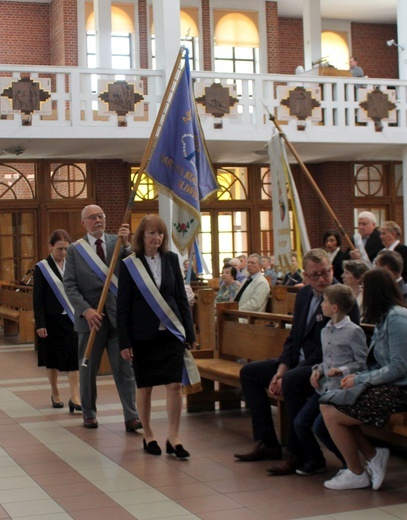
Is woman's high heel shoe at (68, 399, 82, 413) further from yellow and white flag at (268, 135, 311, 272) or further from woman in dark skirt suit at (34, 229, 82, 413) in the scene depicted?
yellow and white flag at (268, 135, 311, 272)

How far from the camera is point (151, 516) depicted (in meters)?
5.35

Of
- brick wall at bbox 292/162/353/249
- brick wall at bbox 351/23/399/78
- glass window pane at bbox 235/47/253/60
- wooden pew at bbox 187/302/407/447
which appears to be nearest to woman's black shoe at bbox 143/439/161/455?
wooden pew at bbox 187/302/407/447

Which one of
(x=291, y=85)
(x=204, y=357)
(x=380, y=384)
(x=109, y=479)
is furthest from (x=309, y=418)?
(x=291, y=85)

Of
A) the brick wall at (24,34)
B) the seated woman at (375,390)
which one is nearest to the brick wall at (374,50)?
the brick wall at (24,34)

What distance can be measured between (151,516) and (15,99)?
12448 mm

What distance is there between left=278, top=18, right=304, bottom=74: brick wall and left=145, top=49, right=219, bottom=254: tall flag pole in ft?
→ 54.8

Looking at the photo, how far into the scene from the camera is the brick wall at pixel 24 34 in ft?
76.7

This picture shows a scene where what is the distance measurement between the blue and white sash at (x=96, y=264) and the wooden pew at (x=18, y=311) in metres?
8.01

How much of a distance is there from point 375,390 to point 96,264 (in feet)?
10.5

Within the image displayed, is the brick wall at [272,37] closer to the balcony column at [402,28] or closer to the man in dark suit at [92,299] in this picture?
the balcony column at [402,28]

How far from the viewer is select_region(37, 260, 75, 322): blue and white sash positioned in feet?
30.7

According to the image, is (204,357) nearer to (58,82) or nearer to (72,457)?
(72,457)

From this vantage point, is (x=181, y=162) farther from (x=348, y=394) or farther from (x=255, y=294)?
(x=348, y=394)

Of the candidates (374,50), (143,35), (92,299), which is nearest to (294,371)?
(92,299)
